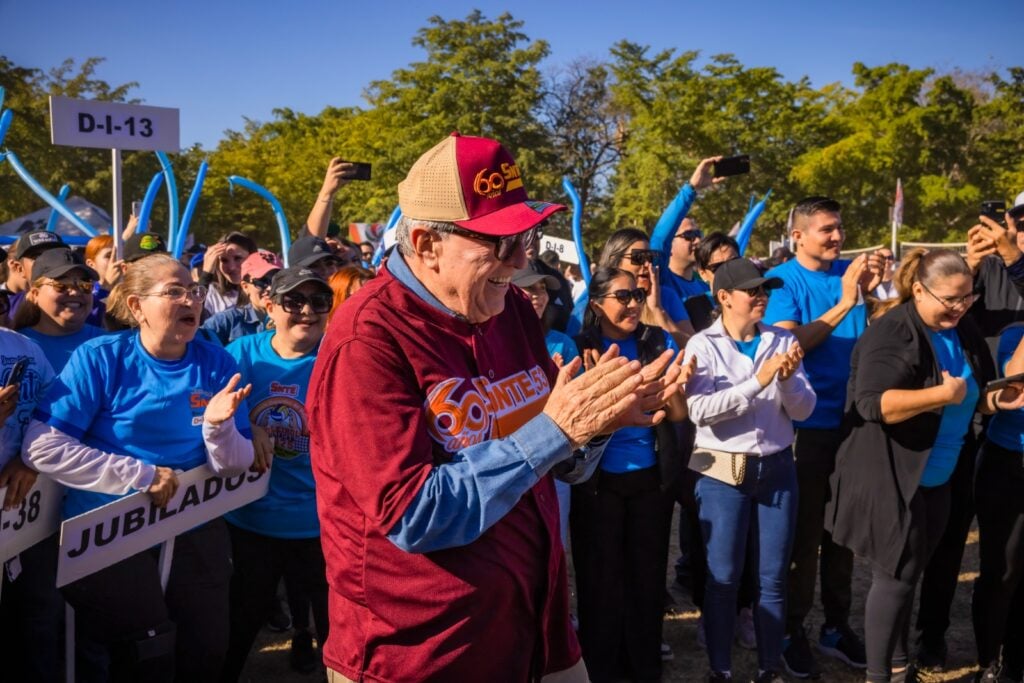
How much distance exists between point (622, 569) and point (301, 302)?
2.13 meters

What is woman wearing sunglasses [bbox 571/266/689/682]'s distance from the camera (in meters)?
4.30

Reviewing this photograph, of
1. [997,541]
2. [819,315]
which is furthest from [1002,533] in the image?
[819,315]

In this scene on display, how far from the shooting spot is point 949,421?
404 cm

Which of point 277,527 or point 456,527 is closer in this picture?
point 456,527

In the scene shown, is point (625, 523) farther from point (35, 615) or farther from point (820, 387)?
point (35, 615)

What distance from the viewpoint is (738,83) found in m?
31.9

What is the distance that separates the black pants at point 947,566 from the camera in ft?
14.9

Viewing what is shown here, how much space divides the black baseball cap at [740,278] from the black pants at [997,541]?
1399mm

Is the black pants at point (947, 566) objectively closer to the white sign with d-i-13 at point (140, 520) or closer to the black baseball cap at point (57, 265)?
the white sign with d-i-13 at point (140, 520)

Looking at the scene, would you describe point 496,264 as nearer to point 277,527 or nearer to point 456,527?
point 456,527

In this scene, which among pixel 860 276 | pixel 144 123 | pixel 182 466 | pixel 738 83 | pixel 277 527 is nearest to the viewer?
pixel 182 466

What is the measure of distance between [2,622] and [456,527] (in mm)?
2934

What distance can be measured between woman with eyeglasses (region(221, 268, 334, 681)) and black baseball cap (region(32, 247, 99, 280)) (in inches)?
31.8

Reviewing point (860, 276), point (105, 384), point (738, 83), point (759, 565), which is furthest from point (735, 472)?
point (738, 83)
